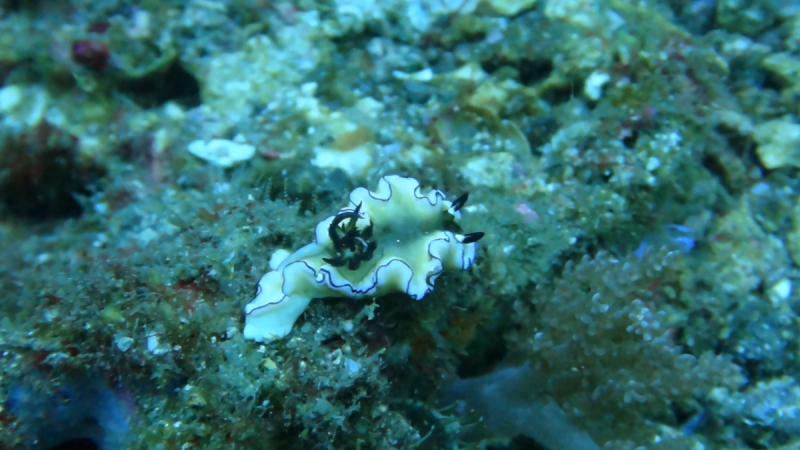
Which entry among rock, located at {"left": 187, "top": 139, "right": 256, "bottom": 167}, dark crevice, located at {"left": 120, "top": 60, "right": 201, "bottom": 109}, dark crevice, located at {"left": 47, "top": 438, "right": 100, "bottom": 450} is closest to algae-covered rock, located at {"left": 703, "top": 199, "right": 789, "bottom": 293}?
rock, located at {"left": 187, "top": 139, "right": 256, "bottom": 167}

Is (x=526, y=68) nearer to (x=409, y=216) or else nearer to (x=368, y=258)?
(x=409, y=216)

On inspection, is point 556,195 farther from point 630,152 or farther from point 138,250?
point 138,250

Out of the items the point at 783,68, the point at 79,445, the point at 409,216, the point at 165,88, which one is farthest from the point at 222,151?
the point at 783,68

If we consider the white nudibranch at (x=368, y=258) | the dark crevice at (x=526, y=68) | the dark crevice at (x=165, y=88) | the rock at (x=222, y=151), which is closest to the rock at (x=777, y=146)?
the dark crevice at (x=526, y=68)

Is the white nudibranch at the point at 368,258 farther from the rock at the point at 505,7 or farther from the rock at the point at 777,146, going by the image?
the rock at the point at 777,146

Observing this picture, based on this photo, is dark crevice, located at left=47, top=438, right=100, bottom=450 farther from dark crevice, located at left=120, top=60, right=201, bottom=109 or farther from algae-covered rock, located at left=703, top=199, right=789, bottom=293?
algae-covered rock, located at left=703, top=199, right=789, bottom=293

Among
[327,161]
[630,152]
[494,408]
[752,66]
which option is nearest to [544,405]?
[494,408]

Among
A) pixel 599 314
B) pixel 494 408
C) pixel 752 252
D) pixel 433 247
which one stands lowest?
pixel 494 408
